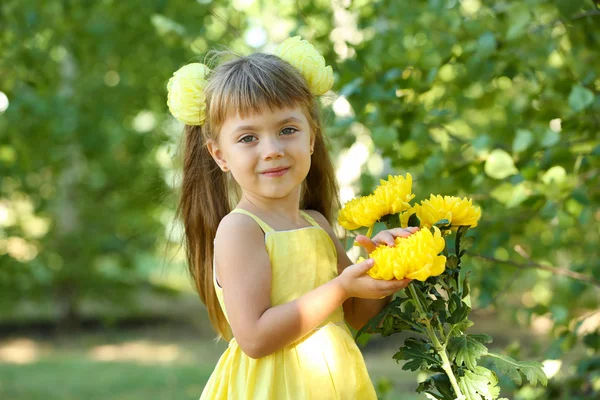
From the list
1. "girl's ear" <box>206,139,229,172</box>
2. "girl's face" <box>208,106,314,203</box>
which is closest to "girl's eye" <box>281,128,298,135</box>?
"girl's face" <box>208,106,314,203</box>

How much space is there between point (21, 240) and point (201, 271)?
7.01m

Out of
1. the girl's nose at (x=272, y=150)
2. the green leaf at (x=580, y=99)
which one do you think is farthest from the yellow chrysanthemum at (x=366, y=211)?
the green leaf at (x=580, y=99)

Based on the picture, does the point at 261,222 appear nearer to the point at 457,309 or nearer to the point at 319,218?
the point at 319,218

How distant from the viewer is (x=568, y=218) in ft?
8.05

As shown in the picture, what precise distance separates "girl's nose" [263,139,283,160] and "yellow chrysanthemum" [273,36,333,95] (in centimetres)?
25

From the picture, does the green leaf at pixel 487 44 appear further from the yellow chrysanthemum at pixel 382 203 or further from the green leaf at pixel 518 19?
the yellow chrysanthemum at pixel 382 203

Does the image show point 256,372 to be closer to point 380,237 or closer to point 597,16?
point 380,237

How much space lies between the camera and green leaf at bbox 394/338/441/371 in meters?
1.58

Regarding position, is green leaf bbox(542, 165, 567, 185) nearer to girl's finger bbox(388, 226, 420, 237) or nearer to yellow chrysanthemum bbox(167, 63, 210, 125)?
girl's finger bbox(388, 226, 420, 237)

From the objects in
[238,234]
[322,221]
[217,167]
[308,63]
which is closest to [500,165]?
[322,221]

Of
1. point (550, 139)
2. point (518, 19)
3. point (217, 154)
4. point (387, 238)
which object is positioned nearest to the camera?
point (387, 238)

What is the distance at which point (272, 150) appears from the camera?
1.74 metres

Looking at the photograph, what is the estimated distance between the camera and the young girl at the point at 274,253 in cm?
168

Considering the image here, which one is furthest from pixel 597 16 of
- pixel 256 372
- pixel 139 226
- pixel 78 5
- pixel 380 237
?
pixel 139 226
